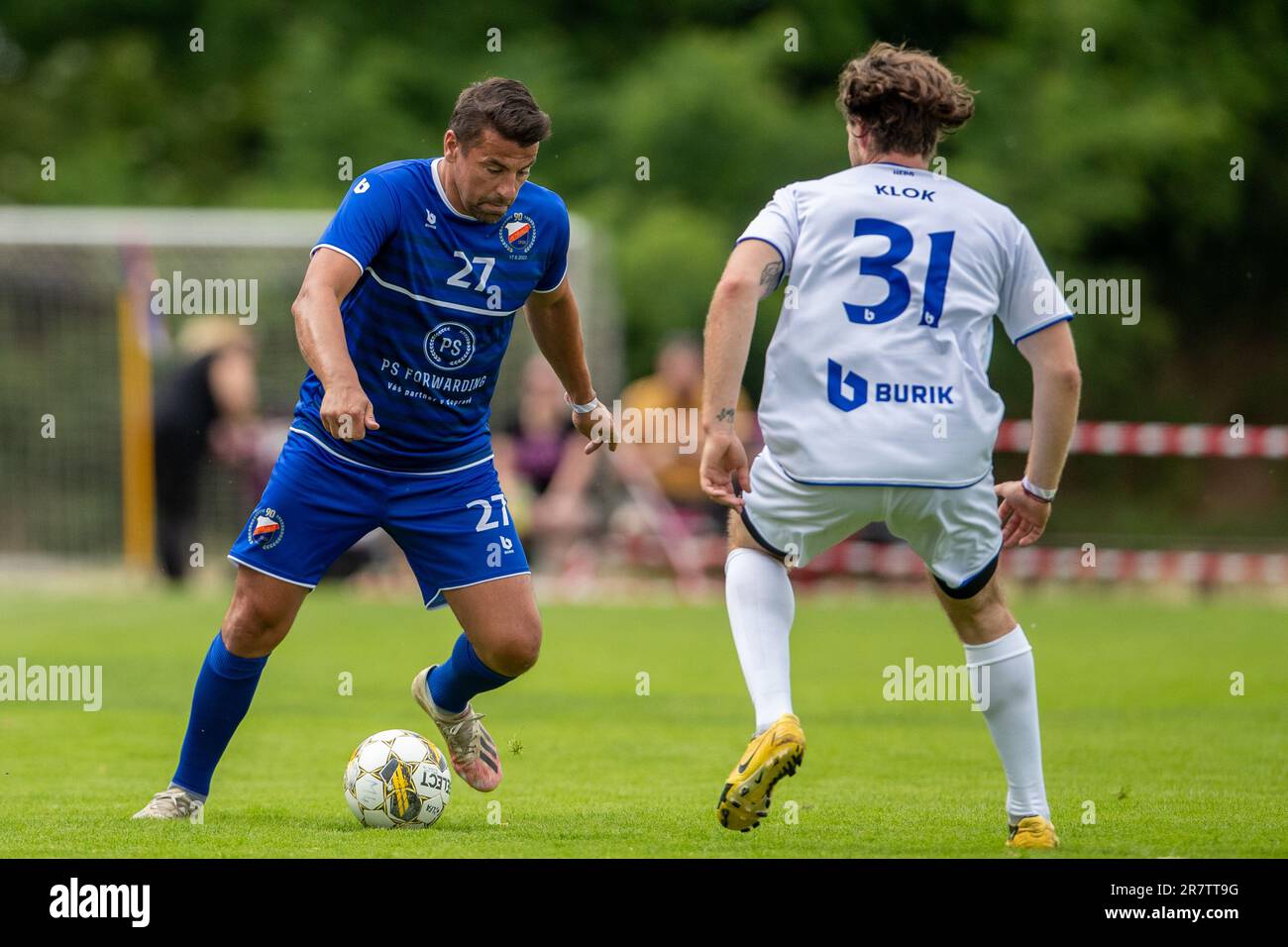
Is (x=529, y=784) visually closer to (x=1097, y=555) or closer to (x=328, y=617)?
(x=328, y=617)

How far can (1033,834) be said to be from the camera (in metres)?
5.21

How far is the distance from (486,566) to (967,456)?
1744 millimetres

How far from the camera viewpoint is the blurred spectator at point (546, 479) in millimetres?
16609

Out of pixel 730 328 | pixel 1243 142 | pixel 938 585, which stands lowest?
pixel 938 585

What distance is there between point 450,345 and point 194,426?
11.6 m

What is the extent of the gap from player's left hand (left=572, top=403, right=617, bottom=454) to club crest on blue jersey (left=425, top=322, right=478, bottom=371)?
0.58 metres

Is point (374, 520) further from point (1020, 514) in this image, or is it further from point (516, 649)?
point (1020, 514)

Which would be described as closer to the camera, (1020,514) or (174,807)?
(1020,514)

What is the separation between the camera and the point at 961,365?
4973mm

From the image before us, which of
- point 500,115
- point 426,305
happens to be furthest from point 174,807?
point 500,115

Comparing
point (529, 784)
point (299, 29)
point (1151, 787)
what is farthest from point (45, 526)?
point (1151, 787)

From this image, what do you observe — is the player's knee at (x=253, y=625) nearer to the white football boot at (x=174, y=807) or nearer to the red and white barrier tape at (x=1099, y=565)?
the white football boot at (x=174, y=807)

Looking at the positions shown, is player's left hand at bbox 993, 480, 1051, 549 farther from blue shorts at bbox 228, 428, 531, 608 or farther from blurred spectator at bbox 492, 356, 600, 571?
blurred spectator at bbox 492, 356, 600, 571

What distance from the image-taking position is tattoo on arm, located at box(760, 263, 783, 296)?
16.1 ft
